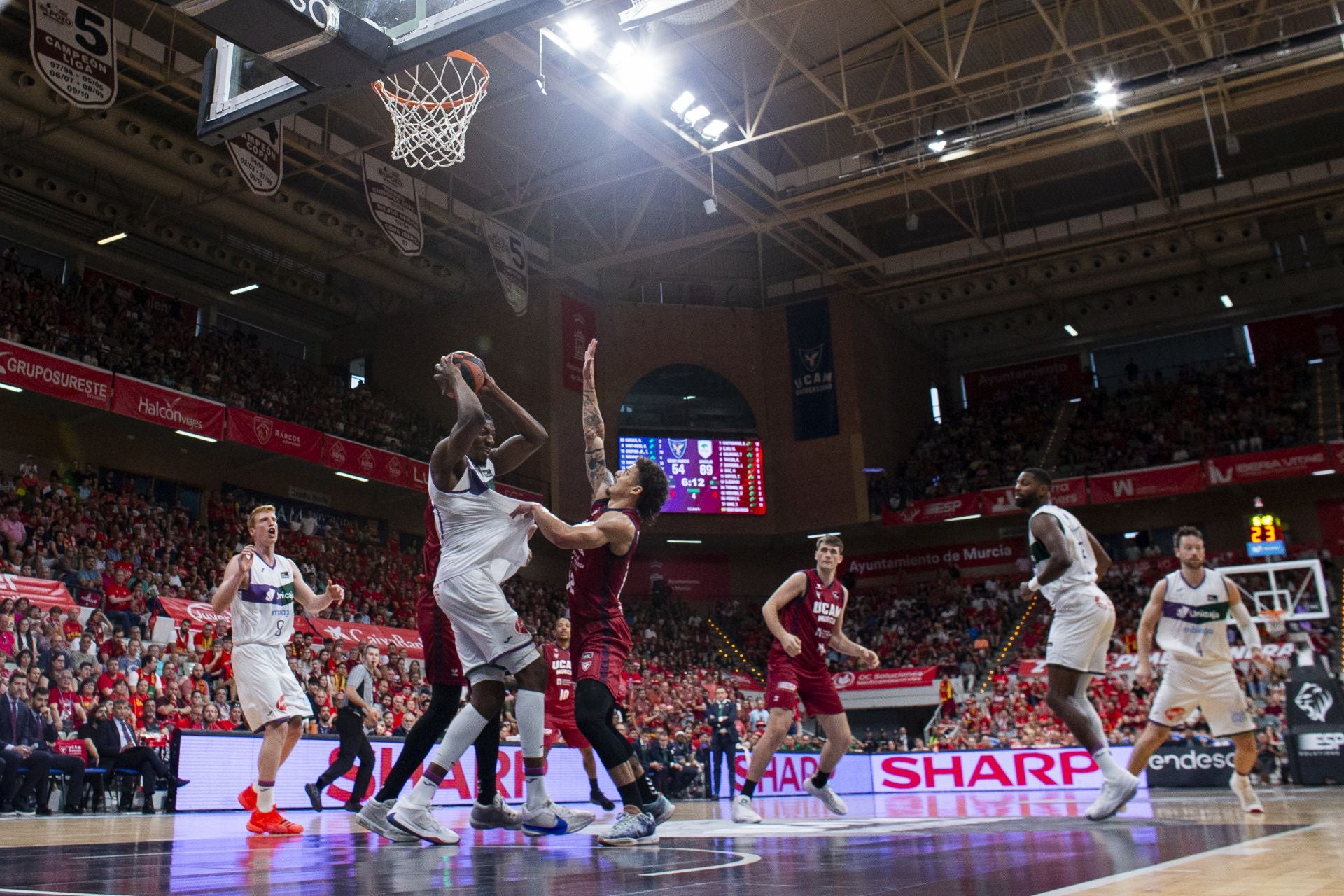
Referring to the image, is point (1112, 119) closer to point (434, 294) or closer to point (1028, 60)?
point (1028, 60)

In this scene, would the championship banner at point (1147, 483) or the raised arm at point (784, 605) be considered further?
the championship banner at point (1147, 483)

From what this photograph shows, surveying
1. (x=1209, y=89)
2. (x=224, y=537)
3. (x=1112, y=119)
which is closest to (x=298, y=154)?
(x=224, y=537)

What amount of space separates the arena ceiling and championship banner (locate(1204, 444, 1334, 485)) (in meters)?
6.69

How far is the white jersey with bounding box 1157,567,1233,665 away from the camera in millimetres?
7879

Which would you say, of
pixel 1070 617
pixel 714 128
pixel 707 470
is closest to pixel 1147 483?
pixel 707 470

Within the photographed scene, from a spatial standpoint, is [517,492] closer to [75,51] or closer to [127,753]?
[75,51]

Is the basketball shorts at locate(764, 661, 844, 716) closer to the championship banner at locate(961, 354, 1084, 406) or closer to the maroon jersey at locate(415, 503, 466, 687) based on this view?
the maroon jersey at locate(415, 503, 466, 687)

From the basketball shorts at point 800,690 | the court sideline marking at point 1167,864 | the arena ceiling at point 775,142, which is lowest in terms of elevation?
the court sideline marking at point 1167,864

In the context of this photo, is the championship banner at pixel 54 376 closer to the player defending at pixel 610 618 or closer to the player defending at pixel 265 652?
the player defending at pixel 265 652

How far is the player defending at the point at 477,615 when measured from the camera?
557cm

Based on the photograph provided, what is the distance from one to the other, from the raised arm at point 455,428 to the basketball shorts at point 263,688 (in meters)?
2.18

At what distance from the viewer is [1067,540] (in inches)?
281

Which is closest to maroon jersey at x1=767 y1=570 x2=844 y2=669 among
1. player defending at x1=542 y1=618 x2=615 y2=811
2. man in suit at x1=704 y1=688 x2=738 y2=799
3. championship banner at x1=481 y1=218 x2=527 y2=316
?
player defending at x1=542 y1=618 x2=615 y2=811

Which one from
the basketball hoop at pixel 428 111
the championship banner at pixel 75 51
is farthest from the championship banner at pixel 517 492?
the championship banner at pixel 75 51
